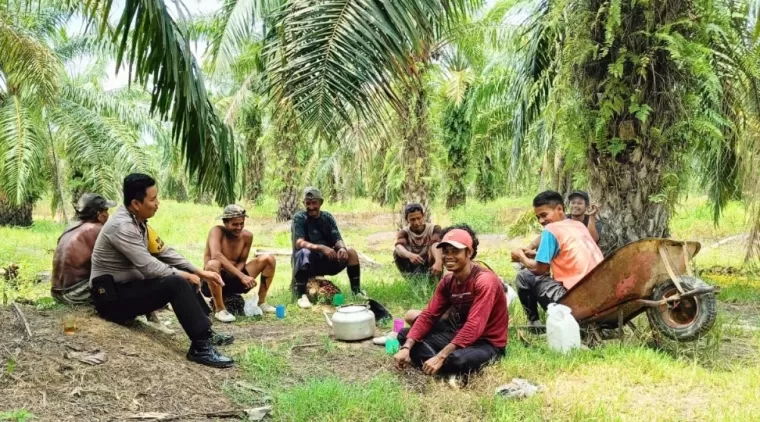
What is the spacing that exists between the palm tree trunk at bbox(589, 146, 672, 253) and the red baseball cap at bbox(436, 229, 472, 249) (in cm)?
284

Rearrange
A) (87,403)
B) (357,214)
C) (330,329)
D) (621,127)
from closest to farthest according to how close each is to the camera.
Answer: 1. (87,403)
2. (330,329)
3. (621,127)
4. (357,214)

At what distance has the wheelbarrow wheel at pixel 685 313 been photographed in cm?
444

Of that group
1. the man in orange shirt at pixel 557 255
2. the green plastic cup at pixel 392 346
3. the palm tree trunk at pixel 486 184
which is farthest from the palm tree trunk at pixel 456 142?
the green plastic cup at pixel 392 346

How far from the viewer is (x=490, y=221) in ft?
61.9

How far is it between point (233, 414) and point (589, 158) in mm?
4615

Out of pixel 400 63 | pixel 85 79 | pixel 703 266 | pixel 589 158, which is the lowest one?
pixel 703 266

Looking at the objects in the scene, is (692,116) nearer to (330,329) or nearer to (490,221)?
(330,329)

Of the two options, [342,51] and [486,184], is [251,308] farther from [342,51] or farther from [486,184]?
[486,184]

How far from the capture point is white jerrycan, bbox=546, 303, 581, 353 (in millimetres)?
4754

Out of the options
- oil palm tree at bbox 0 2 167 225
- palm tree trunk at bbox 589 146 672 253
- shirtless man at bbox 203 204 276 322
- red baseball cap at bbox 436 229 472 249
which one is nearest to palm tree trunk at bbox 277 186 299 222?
oil palm tree at bbox 0 2 167 225

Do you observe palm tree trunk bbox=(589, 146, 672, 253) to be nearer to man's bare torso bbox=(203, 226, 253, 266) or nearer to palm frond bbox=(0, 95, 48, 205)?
man's bare torso bbox=(203, 226, 253, 266)

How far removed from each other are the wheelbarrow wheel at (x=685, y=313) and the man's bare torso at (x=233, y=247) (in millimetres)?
3878

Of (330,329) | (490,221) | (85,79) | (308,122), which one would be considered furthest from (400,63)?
(85,79)

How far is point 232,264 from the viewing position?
6566 mm
